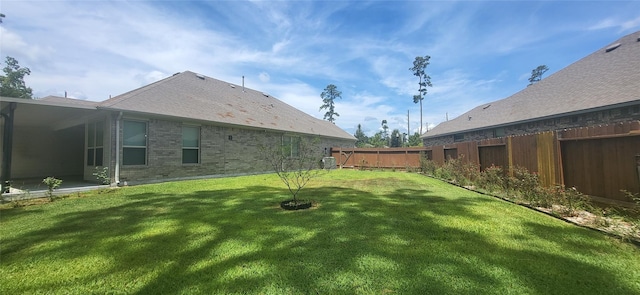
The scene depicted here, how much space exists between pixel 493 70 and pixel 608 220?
60.9 ft

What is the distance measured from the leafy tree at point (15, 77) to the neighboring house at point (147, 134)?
26525 millimetres

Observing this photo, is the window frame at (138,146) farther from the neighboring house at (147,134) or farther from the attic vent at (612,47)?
the attic vent at (612,47)

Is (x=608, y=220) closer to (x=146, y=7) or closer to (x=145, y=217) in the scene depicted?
(x=145, y=217)

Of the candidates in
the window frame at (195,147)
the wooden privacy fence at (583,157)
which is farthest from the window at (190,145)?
the wooden privacy fence at (583,157)

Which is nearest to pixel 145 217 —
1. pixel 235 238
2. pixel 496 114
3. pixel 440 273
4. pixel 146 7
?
pixel 235 238

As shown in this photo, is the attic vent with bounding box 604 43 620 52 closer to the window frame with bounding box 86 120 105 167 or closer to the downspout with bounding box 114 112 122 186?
the downspout with bounding box 114 112 122 186

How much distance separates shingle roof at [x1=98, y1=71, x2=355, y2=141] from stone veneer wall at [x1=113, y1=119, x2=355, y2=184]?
0.55 m

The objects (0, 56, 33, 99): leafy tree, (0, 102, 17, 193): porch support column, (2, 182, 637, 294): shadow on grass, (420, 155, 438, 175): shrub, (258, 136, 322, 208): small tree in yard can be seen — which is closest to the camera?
(2, 182, 637, 294): shadow on grass

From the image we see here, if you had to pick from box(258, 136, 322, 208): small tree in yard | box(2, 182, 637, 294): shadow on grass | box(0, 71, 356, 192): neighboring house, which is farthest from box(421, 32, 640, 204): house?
box(0, 71, 356, 192): neighboring house

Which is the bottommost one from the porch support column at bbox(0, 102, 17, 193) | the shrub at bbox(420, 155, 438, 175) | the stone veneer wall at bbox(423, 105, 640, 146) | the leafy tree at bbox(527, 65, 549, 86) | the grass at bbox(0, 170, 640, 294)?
the grass at bbox(0, 170, 640, 294)

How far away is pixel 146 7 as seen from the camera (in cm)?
842

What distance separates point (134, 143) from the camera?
9570mm

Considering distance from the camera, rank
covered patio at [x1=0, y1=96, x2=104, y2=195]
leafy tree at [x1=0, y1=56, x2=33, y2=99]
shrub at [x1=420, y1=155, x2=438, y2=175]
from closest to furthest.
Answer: covered patio at [x1=0, y1=96, x2=104, y2=195] < shrub at [x1=420, y1=155, x2=438, y2=175] < leafy tree at [x1=0, y1=56, x2=33, y2=99]

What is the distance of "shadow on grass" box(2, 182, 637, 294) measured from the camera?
242 centimetres
